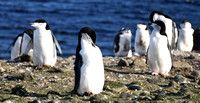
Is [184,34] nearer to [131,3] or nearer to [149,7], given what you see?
[149,7]

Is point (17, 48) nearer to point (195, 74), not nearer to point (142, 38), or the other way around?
point (142, 38)

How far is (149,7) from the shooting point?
106ft

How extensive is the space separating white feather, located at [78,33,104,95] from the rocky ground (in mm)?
186

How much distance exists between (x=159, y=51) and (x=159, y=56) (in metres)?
0.12

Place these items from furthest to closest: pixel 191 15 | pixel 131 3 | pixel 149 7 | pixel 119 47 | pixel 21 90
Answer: pixel 131 3 → pixel 149 7 → pixel 191 15 → pixel 119 47 → pixel 21 90

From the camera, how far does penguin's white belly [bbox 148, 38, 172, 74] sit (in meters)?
9.26

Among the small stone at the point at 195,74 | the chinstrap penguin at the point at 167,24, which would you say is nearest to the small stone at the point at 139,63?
the small stone at the point at 195,74

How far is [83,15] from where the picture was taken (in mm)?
29234

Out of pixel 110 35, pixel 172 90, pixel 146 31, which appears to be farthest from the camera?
pixel 110 35

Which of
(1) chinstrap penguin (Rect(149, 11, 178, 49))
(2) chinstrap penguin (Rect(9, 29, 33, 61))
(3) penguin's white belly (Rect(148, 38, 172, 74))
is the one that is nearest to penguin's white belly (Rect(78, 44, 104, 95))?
(3) penguin's white belly (Rect(148, 38, 172, 74))

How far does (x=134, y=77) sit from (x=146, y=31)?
474cm

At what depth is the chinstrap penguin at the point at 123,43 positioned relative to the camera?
45.7 ft

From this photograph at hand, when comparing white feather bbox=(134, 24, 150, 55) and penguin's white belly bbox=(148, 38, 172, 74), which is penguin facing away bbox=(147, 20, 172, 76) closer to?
penguin's white belly bbox=(148, 38, 172, 74)

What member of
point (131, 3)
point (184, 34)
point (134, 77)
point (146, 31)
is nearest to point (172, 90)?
point (134, 77)
